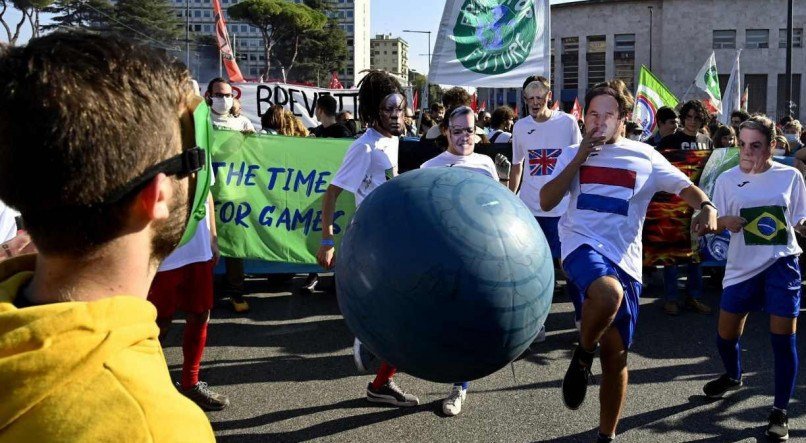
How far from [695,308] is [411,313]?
234 inches

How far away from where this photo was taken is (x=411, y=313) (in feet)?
6.36

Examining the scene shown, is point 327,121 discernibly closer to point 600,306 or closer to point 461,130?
point 461,130

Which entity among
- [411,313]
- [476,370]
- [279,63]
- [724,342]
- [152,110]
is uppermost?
[279,63]

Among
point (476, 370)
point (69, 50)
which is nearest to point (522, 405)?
point (476, 370)

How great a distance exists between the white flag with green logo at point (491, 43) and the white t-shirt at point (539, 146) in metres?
2.03

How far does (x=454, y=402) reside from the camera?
4.36m

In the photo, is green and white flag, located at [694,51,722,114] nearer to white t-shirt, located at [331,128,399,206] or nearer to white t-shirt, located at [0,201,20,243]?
white t-shirt, located at [331,128,399,206]

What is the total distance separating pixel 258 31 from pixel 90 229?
142 meters

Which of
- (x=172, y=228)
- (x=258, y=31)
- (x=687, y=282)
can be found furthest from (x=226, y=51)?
(x=258, y=31)

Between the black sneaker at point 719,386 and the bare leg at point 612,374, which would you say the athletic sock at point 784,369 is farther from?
the bare leg at point 612,374

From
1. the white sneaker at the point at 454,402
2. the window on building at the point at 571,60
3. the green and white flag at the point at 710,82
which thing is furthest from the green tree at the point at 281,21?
the white sneaker at the point at 454,402

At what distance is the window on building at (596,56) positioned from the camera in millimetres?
69062

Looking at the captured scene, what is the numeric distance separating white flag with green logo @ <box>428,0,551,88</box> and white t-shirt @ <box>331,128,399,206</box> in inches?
156

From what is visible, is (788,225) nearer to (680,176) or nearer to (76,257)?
(680,176)
